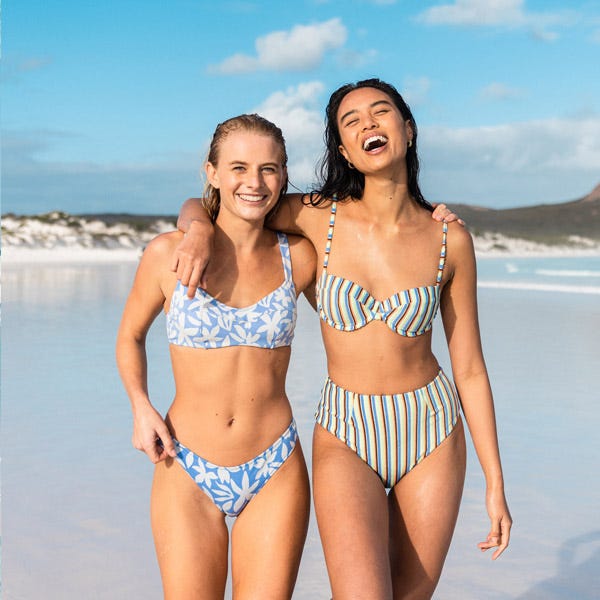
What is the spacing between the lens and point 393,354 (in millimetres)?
2973

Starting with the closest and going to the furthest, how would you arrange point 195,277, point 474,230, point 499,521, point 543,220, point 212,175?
point 195,277 → point 212,175 → point 499,521 → point 474,230 → point 543,220

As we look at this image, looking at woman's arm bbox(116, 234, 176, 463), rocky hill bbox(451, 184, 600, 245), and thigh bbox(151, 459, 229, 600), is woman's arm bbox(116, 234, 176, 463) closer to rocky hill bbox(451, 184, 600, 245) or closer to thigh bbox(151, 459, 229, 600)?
thigh bbox(151, 459, 229, 600)

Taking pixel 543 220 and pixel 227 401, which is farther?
pixel 543 220

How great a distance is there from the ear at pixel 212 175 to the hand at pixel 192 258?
0.20 metres

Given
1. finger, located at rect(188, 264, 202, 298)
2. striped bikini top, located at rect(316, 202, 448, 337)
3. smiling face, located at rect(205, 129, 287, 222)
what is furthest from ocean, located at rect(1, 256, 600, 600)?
smiling face, located at rect(205, 129, 287, 222)

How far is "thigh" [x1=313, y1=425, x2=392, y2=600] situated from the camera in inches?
104

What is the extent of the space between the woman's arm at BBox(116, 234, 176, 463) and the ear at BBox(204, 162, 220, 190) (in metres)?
0.24

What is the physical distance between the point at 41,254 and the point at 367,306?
1288 inches

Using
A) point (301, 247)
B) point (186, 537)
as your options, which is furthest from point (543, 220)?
point (186, 537)

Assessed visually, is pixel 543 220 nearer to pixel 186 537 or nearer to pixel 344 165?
pixel 344 165

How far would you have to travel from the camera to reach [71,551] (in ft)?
14.2

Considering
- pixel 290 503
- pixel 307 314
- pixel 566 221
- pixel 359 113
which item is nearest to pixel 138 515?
pixel 290 503

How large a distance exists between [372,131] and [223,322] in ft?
2.59

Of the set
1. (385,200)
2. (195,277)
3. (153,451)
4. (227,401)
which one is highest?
(385,200)
